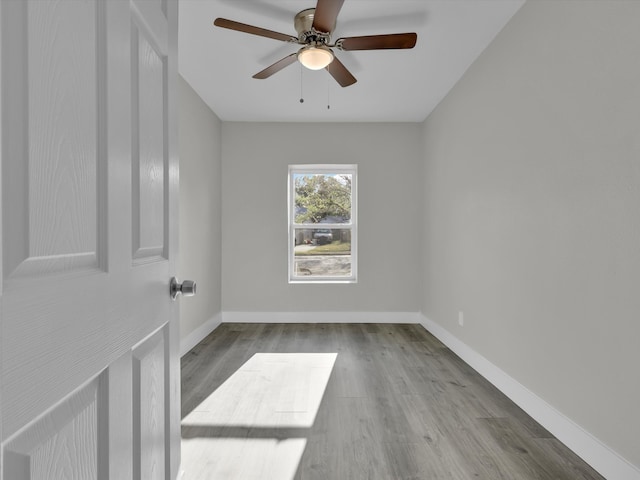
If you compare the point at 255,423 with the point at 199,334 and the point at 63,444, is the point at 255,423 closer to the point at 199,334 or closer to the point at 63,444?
the point at 63,444

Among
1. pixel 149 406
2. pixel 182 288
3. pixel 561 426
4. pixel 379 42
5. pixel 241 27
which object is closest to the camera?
pixel 149 406

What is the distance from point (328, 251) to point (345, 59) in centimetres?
250

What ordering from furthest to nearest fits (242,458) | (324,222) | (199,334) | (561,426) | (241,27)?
(324,222)
(199,334)
(241,27)
(561,426)
(242,458)

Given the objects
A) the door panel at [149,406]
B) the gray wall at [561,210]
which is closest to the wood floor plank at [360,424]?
the gray wall at [561,210]

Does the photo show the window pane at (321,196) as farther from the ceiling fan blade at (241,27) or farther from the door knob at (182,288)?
the door knob at (182,288)

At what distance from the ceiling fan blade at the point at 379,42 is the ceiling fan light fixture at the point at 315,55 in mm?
111

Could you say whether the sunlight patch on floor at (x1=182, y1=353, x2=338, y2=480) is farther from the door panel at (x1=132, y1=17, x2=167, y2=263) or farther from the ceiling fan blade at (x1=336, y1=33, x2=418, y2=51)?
the ceiling fan blade at (x1=336, y1=33, x2=418, y2=51)

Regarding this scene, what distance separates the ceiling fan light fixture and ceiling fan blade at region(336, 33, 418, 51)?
11 cm

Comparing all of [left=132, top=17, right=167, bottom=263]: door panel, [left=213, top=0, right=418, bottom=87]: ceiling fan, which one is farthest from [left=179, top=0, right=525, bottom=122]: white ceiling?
[left=132, top=17, right=167, bottom=263]: door panel

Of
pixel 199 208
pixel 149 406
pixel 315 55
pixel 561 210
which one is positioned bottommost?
pixel 149 406

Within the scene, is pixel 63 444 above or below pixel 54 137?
below

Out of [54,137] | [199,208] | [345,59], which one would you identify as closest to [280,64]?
[345,59]

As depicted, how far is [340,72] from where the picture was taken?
2.94 meters

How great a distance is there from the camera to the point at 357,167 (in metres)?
5.07
